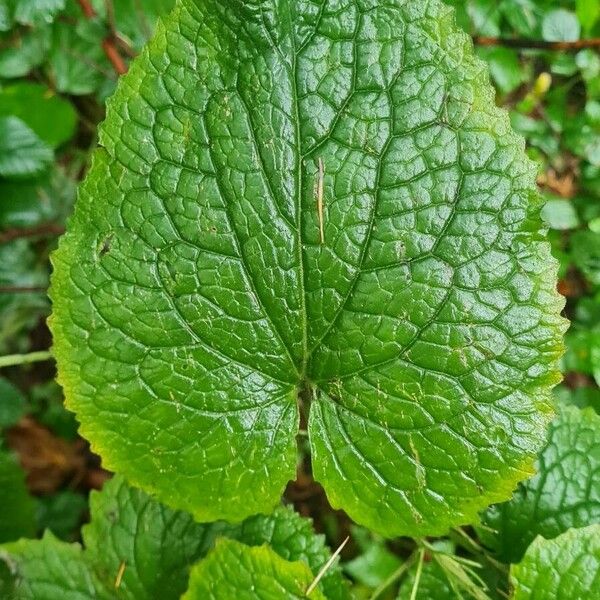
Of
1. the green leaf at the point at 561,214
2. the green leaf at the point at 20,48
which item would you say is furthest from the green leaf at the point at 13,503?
the green leaf at the point at 561,214

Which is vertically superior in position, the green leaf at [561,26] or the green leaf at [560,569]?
the green leaf at [561,26]

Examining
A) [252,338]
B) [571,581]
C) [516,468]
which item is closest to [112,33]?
[252,338]

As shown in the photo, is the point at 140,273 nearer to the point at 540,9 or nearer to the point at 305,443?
the point at 305,443

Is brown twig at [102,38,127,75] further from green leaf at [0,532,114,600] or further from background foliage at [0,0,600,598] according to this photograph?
green leaf at [0,532,114,600]

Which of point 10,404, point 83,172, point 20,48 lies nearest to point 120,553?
point 10,404

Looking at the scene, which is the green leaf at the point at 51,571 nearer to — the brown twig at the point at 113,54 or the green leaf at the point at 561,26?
the brown twig at the point at 113,54

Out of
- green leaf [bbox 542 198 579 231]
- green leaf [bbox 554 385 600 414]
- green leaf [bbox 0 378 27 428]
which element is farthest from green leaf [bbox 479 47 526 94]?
green leaf [bbox 0 378 27 428]

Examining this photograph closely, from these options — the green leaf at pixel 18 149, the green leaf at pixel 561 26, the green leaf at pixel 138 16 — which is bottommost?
the green leaf at pixel 18 149
